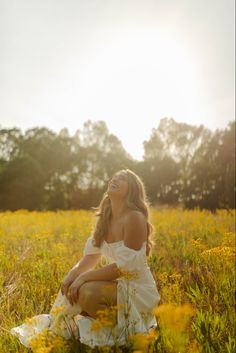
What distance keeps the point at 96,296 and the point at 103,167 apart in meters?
26.0

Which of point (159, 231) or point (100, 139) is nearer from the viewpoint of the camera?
point (159, 231)

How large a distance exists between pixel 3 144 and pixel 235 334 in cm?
2415

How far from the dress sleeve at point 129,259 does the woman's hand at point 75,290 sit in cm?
30

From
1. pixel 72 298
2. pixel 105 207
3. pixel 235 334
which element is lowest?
pixel 235 334

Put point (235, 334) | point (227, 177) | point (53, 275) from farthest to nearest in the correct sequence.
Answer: point (227, 177), point (53, 275), point (235, 334)

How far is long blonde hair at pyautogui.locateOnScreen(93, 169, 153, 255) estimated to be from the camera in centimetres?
338

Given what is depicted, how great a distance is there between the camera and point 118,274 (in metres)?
3.03

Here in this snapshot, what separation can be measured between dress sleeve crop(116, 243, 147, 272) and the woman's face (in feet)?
1.54

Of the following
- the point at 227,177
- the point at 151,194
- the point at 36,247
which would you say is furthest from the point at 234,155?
the point at 36,247

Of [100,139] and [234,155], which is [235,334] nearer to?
[234,155]

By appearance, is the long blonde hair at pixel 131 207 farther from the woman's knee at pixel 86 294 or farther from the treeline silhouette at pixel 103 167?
the treeline silhouette at pixel 103 167

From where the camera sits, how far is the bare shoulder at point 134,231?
314cm

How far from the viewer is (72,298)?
306 centimetres

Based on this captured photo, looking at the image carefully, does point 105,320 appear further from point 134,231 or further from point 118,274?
point 134,231
